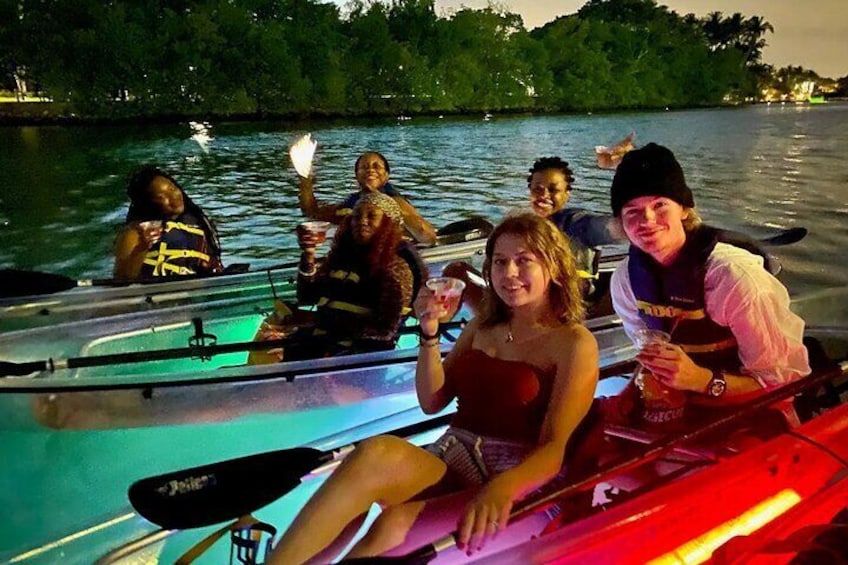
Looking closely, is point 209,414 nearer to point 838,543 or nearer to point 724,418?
point 724,418

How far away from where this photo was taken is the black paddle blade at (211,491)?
1823mm

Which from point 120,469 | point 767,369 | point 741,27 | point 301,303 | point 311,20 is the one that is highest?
point 741,27

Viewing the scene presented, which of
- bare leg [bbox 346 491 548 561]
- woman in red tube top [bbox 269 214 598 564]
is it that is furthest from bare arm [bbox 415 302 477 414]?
bare leg [bbox 346 491 548 561]

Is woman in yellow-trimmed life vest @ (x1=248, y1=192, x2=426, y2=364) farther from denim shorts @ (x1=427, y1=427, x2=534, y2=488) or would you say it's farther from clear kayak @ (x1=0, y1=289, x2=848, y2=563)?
denim shorts @ (x1=427, y1=427, x2=534, y2=488)

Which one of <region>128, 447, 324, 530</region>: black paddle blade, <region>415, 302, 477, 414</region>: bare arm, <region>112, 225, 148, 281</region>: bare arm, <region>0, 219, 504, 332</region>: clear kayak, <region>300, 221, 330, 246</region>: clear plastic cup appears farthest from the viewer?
<region>112, 225, 148, 281</region>: bare arm

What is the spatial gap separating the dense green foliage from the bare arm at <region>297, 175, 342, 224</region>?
3371 cm

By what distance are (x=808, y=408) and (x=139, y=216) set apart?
3982mm

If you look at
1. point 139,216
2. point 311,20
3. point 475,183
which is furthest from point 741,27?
point 139,216

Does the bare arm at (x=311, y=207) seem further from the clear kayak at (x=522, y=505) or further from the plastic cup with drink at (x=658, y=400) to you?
the plastic cup with drink at (x=658, y=400)

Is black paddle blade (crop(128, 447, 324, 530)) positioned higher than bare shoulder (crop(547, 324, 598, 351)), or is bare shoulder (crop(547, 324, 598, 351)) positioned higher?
bare shoulder (crop(547, 324, 598, 351))

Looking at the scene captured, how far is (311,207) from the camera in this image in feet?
19.3

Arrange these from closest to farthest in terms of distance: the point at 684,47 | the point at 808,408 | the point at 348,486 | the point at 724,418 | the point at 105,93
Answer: the point at 348,486, the point at 724,418, the point at 808,408, the point at 105,93, the point at 684,47

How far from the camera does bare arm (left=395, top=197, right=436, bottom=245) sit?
5.66 m

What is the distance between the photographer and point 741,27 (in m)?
91.8
